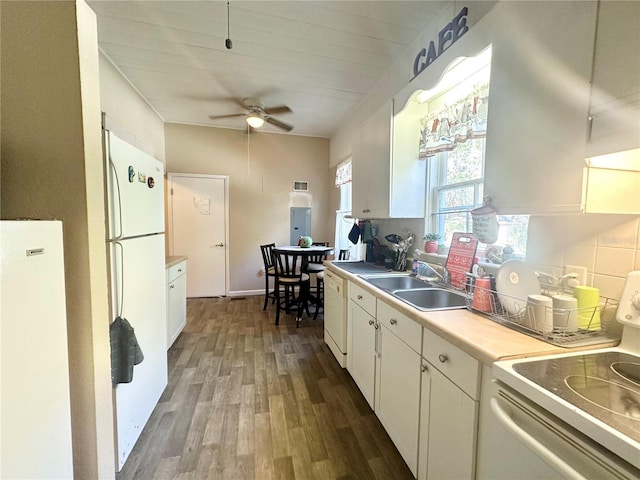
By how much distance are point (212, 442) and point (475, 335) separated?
1.63 meters

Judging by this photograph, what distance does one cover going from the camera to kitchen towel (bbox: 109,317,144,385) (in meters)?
1.39

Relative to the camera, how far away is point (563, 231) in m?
1.21

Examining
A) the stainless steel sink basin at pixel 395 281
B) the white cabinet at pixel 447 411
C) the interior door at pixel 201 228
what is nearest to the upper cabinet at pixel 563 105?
the white cabinet at pixel 447 411

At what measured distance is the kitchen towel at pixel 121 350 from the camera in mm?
1386

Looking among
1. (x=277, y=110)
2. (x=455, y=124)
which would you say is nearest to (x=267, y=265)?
(x=277, y=110)

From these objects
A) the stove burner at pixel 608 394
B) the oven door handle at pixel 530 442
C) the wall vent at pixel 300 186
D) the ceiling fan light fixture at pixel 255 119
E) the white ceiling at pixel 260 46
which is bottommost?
the oven door handle at pixel 530 442

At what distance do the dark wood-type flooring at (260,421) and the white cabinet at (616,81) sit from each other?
1.69 metres

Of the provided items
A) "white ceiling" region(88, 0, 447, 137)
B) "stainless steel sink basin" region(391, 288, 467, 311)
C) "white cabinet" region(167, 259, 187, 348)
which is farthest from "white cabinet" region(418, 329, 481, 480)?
"white cabinet" region(167, 259, 187, 348)

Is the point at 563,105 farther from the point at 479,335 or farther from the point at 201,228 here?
the point at 201,228

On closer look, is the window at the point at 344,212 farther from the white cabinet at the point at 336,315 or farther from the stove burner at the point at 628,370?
the stove burner at the point at 628,370

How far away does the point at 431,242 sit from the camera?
7.07ft

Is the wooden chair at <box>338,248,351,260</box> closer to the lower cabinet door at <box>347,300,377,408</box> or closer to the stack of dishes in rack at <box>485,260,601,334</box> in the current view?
the lower cabinet door at <box>347,300,377,408</box>

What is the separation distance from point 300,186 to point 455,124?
3.42 m

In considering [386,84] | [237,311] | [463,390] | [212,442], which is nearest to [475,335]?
[463,390]
